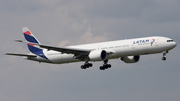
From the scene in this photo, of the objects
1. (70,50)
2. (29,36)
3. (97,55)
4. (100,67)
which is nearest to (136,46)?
(97,55)

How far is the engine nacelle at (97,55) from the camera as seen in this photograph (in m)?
69.6

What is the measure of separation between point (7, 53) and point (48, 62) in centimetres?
910

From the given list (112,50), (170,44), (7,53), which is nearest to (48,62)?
(7,53)

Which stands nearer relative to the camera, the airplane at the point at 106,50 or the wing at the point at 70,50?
the airplane at the point at 106,50

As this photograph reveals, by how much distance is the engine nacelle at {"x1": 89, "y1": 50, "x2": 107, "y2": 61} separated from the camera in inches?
2739

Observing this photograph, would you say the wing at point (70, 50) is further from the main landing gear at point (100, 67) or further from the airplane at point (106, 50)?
the main landing gear at point (100, 67)

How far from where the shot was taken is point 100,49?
72062 millimetres

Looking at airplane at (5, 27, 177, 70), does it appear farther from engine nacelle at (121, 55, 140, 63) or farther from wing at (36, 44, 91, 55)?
engine nacelle at (121, 55, 140, 63)

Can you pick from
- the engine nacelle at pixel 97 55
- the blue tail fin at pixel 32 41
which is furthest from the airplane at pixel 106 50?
the blue tail fin at pixel 32 41

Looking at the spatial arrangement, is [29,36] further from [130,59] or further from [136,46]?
[136,46]

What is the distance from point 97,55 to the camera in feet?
229

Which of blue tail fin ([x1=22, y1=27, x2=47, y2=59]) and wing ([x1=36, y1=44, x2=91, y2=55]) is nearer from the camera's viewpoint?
wing ([x1=36, y1=44, x2=91, y2=55])

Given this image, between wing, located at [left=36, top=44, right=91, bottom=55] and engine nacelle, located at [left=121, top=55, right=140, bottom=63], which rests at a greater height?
engine nacelle, located at [left=121, top=55, right=140, bottom=63]

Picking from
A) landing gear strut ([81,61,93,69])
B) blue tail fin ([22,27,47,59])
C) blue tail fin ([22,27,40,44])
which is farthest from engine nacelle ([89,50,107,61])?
→ blue tail fin ([22,27,40,44])
